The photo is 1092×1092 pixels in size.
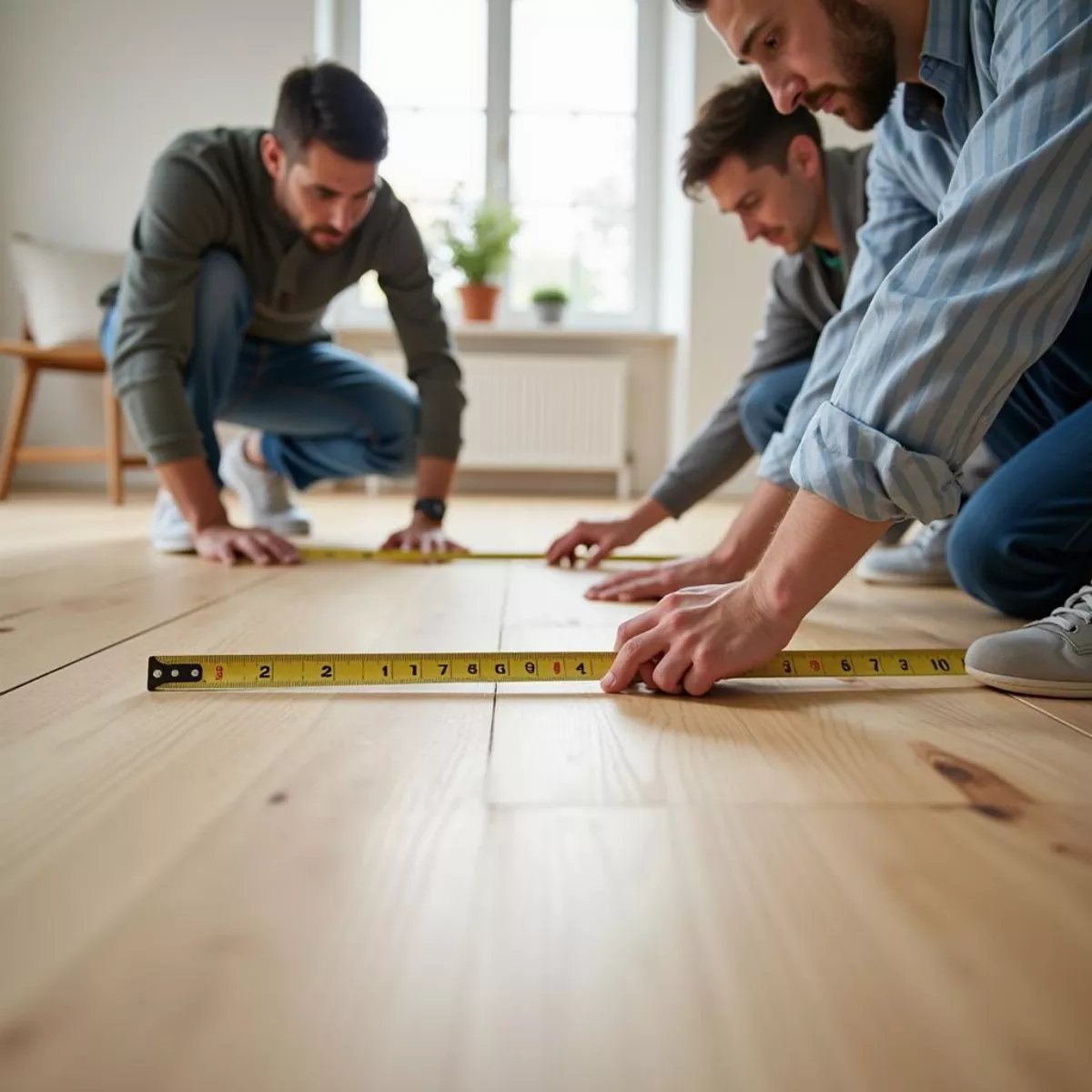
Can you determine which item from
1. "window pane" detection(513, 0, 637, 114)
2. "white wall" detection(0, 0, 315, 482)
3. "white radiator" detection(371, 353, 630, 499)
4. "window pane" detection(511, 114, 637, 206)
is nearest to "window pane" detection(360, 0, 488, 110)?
"window pane" detection(513, 0, 637, 114)

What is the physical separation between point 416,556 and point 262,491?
2.76 feet

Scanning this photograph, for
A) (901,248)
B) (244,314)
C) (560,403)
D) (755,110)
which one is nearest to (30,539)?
(244,314)

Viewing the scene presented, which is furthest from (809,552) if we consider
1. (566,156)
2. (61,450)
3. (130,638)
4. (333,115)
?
(566,156)

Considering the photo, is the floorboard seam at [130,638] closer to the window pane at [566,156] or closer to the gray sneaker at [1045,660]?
the gray sneaker at [1045,660]

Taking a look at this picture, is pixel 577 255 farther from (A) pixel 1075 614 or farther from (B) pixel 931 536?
(A) pixel 1075 614

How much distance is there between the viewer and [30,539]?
270 centimetres

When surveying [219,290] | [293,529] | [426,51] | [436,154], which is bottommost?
[293,529]

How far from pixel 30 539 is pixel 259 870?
2.45 metres

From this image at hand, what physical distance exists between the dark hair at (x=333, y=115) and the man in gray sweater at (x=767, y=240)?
66 cm

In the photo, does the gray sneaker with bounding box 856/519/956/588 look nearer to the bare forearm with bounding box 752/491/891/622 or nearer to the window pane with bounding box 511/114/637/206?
the bare forearm with bounding box 752/491/891/622

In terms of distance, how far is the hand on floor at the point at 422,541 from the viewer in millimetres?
2398

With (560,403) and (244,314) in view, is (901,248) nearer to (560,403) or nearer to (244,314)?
(244,314)

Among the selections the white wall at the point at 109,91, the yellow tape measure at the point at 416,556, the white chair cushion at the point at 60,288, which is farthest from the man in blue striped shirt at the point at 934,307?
the white wall at the point at 109,91

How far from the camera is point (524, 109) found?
5668mm
